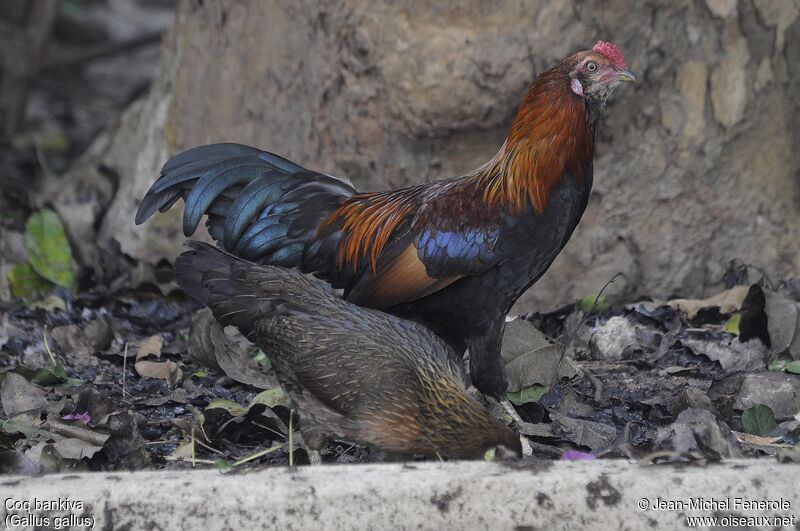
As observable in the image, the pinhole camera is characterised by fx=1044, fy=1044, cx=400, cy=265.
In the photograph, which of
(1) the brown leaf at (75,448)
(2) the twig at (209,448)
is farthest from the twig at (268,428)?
(1) the brown leaf at (75,448)

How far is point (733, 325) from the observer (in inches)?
200

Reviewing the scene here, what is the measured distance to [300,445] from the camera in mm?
4020

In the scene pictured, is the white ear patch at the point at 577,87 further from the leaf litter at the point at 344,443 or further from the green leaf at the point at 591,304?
the green leaf at the point at 591,304

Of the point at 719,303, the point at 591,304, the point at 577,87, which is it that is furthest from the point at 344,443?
the point at 719,303

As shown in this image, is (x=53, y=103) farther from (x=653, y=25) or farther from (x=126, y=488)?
(x=126, y=488)

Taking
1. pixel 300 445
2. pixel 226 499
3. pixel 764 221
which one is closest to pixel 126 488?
pixel 226 499

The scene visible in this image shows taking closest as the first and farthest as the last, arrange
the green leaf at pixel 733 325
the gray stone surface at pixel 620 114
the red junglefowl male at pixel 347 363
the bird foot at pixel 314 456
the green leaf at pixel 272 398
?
1. the red junglefowl male at pixel 347 363
2. the bird foot at pixel 314 456
3. the green leaf at pixel 272 398
4. the green leaf at pixel 733 325
5. the gray stone surface at pixel 620 114

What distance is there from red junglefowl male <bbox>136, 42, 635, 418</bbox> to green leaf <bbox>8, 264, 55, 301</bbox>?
73.8 inches

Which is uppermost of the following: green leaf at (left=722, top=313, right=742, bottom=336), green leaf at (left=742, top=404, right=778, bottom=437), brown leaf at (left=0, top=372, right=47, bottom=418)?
brown leaf at (left=0, top=372, right=47, bottom=418)

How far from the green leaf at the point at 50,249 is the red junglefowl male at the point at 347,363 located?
2.34 meters

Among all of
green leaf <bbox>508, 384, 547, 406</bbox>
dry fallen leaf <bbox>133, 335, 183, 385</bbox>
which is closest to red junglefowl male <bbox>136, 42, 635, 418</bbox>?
green leaf <bbox>508, 384, 547, 406</bbox>

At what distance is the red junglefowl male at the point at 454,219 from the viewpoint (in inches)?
171

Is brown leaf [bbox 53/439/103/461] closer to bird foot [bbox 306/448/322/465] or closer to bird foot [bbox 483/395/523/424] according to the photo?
bird foot [bbox 306/448/322/465]

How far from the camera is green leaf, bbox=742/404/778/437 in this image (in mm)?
3826
